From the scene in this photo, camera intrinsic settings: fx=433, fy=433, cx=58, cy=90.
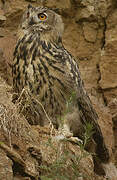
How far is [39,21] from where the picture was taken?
16.1 feet

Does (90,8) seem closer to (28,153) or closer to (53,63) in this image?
(53,63)

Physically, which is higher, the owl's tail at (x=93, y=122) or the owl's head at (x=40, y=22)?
the owl's head at (x=40, y=22)


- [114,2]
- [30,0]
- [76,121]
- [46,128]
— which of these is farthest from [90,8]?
[46,128]

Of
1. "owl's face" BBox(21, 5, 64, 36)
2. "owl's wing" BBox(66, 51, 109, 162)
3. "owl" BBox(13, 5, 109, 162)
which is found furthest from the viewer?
"owl's face" BBox(21, 5, 64, 36)

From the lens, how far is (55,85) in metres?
4.46

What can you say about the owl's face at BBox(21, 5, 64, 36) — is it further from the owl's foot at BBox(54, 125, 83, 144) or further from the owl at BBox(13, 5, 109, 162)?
the owl's foot at BBox(54, 125, 83, 144)

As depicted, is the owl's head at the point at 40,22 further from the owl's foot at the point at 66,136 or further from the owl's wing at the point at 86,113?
the owl's foot at the point at 66,136

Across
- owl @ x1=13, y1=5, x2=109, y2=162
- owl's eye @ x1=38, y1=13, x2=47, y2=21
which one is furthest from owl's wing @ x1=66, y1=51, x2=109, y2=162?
→ owl's eye @ x1=38, y1=13, x2=47, y2=21

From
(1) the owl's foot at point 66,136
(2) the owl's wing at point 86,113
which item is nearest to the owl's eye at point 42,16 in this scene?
(2) the owl's wing at point 86,113

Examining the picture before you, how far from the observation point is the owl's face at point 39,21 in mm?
4906

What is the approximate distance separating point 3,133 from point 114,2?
3.81m

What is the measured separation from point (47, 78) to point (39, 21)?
0.82 metres

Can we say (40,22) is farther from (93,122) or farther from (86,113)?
(93,122)

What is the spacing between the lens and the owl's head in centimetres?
491
